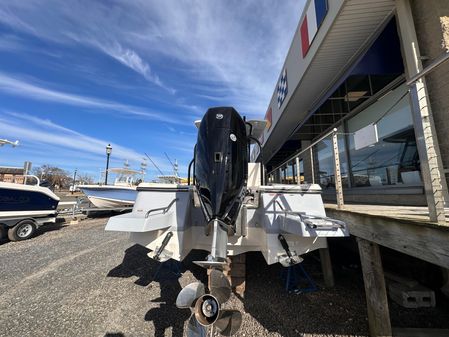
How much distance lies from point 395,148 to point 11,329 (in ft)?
18.9

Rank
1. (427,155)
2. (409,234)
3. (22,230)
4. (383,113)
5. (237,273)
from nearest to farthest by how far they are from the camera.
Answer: (427,155) < (409,234) < (237,273) < (383,113) < (22,230)

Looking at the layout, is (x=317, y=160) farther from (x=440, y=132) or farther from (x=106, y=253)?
(x=106, y=253)

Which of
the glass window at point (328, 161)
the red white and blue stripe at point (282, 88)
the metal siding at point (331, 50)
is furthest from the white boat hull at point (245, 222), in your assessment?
the red white and blue stripe at point (282, 88)

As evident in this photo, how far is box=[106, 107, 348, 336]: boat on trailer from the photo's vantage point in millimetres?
1558

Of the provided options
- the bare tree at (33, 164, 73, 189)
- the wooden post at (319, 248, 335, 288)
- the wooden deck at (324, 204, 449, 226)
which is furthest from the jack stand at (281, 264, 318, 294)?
the bare tree at (33, 164, 73, 189)

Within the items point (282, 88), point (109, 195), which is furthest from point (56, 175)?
point (282, 88)

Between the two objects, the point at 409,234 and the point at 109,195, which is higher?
the point at 109,195

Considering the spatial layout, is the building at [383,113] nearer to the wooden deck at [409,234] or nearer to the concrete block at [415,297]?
the wooden deck at [409,234]

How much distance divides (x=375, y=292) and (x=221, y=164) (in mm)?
1946

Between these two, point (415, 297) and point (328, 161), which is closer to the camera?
point (415, 297)

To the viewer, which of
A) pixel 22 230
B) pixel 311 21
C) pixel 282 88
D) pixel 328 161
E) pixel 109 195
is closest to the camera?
pixel 311 21

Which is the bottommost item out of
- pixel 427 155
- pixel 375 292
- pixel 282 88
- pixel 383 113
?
pixel 375 292

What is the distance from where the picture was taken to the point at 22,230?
239 inches

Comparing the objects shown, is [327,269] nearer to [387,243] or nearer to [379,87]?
[387,243]
